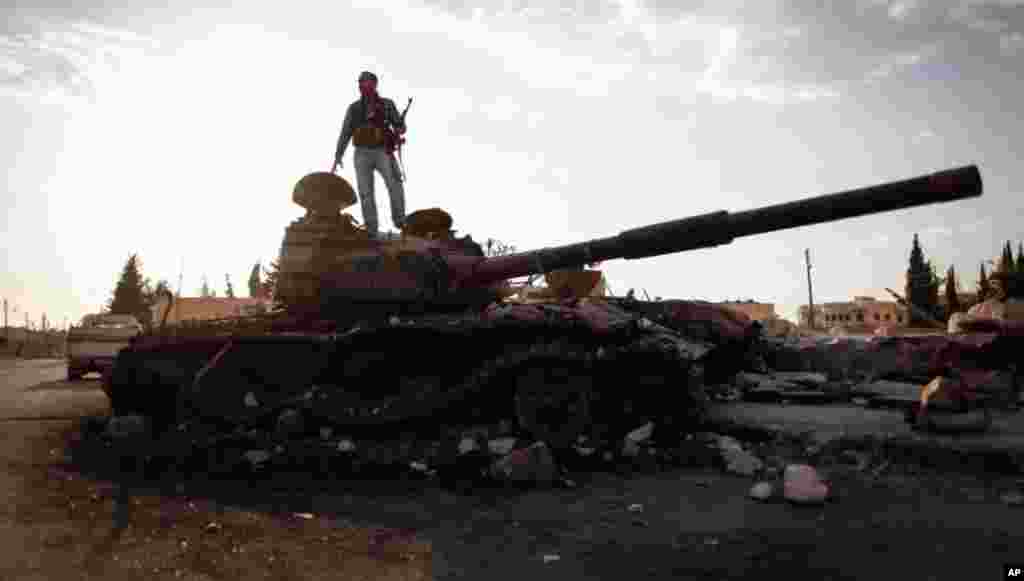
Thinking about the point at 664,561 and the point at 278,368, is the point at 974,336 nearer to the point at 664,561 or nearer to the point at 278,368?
the point at 664,561

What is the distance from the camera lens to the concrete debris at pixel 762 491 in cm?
435

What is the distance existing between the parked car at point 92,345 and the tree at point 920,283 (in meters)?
48.3

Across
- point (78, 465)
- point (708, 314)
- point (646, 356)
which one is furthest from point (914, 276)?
point (78, 465)

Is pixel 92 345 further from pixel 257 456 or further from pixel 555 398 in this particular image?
pixel 555 398

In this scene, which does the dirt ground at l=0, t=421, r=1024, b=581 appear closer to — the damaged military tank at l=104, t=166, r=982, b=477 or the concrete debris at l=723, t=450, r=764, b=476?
the concrete debris at l=723, t=450, r=764, b=476

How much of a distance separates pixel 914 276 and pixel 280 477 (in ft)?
183

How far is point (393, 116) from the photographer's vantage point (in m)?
8.59

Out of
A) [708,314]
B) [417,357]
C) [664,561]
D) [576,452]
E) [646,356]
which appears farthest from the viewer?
[708,314]

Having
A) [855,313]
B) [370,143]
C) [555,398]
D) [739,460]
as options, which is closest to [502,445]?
[555,398]

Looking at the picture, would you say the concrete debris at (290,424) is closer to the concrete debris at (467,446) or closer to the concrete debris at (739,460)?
the concrete debris at (467,446)

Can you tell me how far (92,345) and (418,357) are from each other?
12.8 metres

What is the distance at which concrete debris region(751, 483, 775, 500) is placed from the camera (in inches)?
171

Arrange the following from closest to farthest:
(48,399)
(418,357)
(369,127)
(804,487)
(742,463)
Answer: (804,487)
(742,463)
(418,357)
(369,127)
(48,399)

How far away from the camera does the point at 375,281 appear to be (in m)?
6.98
